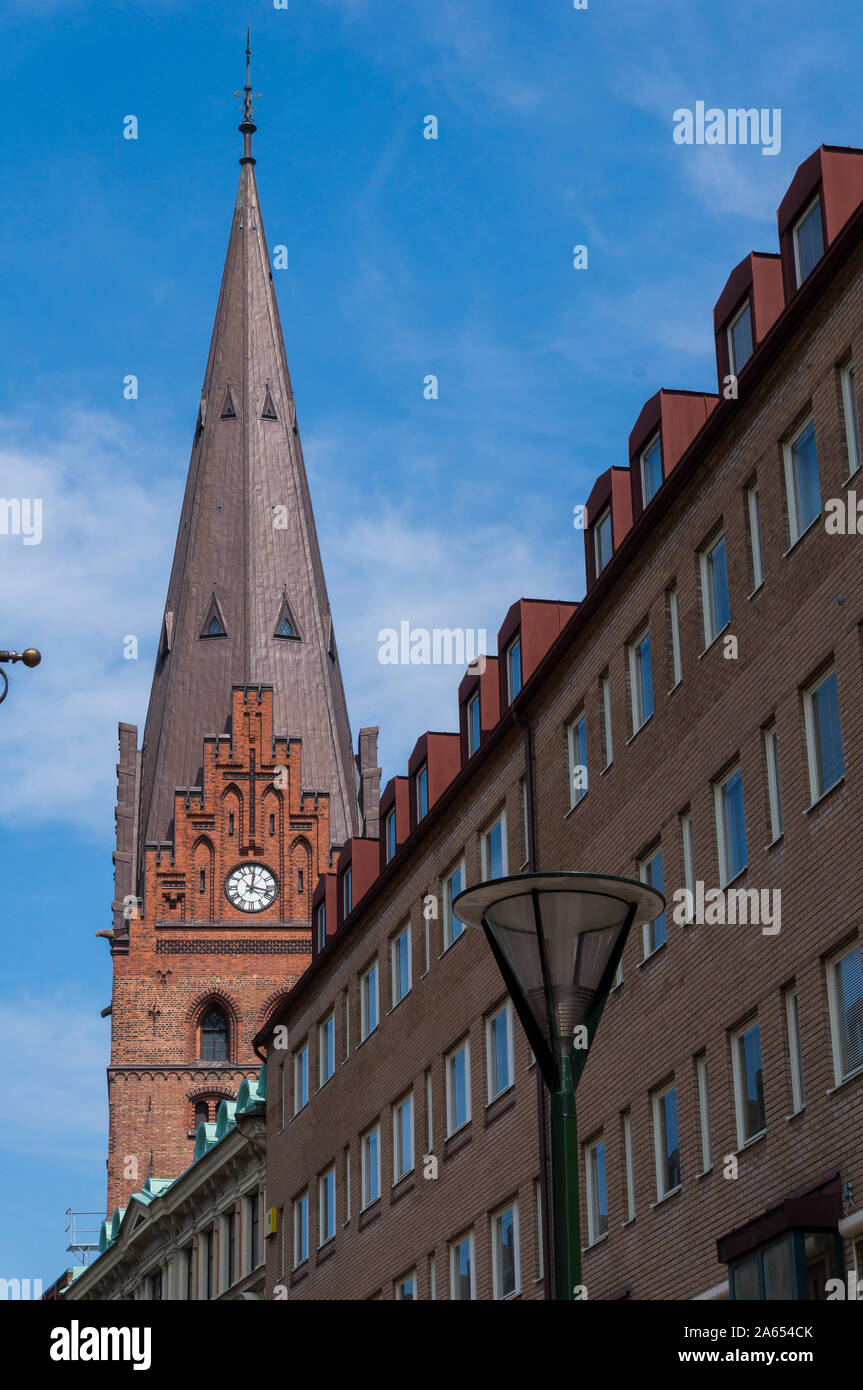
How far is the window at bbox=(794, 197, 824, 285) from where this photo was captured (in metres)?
29.3

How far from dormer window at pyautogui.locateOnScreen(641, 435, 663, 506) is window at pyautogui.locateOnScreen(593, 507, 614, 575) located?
1.83 meters

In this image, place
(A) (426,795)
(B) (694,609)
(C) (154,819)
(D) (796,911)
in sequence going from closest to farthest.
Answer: (D) (796,911)
(B) (694,609)
(A) (426,795)
(C) (154,819)

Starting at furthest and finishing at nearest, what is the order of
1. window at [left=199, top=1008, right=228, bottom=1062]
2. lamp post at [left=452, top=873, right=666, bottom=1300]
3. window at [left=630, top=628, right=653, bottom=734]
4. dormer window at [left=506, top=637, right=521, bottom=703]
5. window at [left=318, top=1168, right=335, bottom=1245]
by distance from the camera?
window at [left=199, top=1008, right=228, bottom=1062] < window at [left=318, top=1168, right=335, bottom=1245] < dormer window at [left=506, top=637, right=521, bottom=703] < window at [left=630, top=628, right=653, bottom=734] < lamp post at [left=452, top=873, right=666, bottom=1300]

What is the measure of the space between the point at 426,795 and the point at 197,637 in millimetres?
61935

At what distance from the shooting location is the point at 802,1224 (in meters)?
25.5

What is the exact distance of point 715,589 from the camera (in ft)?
104

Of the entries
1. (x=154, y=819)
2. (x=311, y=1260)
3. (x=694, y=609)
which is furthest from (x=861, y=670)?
(x=154, y=819)

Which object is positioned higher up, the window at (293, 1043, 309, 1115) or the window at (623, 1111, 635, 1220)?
the window at (293, 1043, 309, 1115)

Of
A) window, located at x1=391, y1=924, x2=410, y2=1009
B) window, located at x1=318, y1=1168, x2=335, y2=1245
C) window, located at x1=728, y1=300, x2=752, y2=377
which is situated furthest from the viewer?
window, located at x1=318, y1=1168, x2=335, y2=1245

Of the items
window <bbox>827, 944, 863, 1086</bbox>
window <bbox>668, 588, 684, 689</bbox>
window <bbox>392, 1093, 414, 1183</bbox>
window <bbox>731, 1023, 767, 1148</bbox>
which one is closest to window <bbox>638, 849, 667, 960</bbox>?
window <bbox>668, 588, 684, 689</bbox>

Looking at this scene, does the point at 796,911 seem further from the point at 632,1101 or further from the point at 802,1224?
the point at 632,1101

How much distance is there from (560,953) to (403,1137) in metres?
31.3

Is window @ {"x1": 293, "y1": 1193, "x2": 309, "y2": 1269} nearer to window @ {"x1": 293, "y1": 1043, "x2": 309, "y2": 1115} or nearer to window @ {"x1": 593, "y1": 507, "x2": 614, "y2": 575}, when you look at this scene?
window @ {"x1": 293, "y1": 1043, "x2": 309, "y2": 1115}
